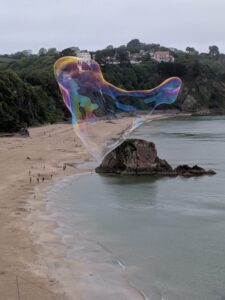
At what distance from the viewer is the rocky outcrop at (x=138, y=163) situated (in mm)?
44344

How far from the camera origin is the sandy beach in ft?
54.5

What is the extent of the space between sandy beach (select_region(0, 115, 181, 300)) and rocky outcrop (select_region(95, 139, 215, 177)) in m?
3.31

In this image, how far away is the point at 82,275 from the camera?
18.5 meters

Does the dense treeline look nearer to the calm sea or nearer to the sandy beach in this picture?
the sandy beach

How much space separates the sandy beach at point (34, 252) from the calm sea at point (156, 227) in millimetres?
926

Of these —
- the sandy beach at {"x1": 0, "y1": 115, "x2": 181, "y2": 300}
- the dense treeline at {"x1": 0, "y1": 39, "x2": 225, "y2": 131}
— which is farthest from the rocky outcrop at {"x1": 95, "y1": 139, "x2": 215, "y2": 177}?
the dense treeline at {"x1": 0, "y1": 39, "x2": 225, "y2": 131}

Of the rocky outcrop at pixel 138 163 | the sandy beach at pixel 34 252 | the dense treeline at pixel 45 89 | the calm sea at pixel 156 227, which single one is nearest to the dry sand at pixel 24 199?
the sandy beach at pixel 34 252

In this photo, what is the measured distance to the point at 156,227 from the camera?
86.0 feet

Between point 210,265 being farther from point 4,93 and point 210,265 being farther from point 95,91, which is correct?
point 4,93

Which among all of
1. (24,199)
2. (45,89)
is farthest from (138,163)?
(45,89)

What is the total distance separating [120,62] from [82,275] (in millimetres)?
172523

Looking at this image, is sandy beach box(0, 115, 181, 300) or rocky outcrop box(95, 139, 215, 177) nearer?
sandy beach box(0, 115, 181, 300)

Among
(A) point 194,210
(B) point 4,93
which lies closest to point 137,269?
(A) point 194,210

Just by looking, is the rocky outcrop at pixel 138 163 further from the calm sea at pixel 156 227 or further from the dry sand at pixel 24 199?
the dry sand at pixel 24 199
